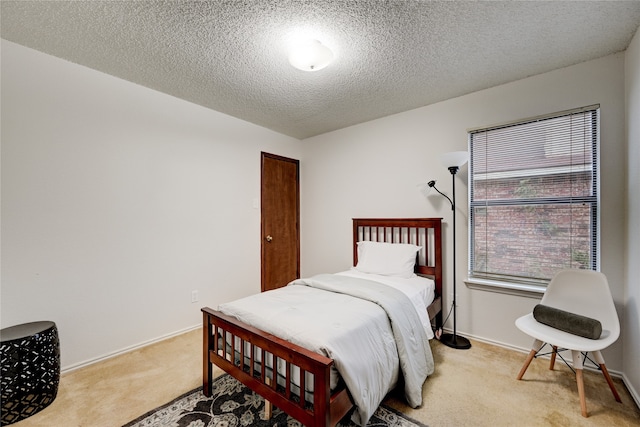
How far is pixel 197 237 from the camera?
3035 mm

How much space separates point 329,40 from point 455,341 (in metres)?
2.81

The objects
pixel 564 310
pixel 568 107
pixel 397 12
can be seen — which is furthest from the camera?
pixel 568 107

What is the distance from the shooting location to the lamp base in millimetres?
2520

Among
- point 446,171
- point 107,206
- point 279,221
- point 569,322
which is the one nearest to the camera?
point 569,322

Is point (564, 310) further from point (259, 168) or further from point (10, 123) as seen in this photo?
point (10, 123)

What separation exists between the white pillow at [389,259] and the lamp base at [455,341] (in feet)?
2.22

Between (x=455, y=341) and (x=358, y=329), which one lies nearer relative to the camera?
(x=358, y=329)

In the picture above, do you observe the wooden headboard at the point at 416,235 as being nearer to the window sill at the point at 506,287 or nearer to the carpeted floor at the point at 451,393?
the window sill at the point at 506,287

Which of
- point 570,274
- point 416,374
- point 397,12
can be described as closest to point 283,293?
point 416,374

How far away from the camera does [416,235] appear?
3070 mm

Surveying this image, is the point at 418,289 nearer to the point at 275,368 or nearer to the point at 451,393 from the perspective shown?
the point at 451,393

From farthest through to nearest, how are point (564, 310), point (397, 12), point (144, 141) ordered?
point (144, 141) → point (564, 310) → point (397, 12)

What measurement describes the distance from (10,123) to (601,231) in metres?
4.50

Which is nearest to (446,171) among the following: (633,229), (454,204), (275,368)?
(454,204)
